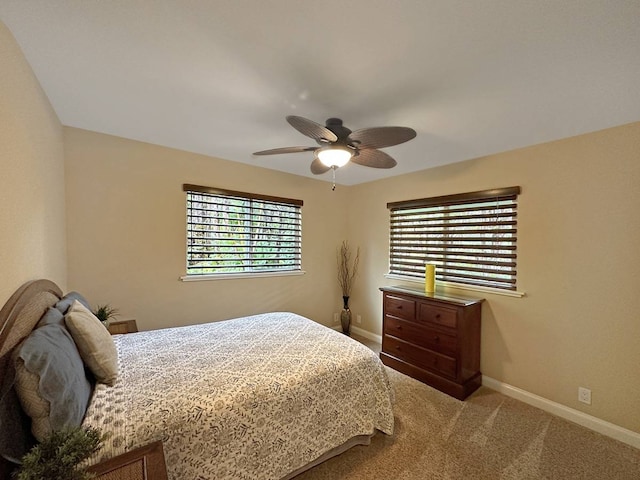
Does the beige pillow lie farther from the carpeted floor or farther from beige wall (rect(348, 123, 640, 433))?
beige wall (rect(348, 123, 640, 433))

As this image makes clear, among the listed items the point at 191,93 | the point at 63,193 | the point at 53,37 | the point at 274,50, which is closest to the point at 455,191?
the point at 274,50

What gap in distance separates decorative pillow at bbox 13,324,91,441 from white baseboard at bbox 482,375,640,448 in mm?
3245

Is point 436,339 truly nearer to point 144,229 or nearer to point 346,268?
point 346,268

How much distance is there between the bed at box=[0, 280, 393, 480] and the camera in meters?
1.18

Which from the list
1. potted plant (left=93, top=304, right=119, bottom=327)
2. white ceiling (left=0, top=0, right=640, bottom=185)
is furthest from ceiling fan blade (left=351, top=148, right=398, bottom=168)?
potted plant (left=93, top=304, right=119, bottom=327)

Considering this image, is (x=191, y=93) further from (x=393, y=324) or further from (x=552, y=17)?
(x=393, y=324)

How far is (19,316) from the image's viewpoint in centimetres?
118

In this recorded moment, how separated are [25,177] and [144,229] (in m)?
1.24

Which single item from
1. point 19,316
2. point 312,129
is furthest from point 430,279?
point 19,316

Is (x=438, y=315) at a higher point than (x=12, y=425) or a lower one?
lower

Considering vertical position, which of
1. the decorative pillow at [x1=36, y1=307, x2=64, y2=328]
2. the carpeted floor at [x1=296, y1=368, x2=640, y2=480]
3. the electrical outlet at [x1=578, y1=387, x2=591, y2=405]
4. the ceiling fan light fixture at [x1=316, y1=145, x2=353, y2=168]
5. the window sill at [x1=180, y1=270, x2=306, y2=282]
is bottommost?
the carpeted floor at [x1=296, y1=368, x2=640, y2=480]

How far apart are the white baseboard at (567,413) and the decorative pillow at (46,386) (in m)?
3.24

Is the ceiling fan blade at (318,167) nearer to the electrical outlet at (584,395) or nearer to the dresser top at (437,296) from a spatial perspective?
the dresser top at (437,296)

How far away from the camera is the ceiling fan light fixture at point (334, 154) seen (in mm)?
1812
